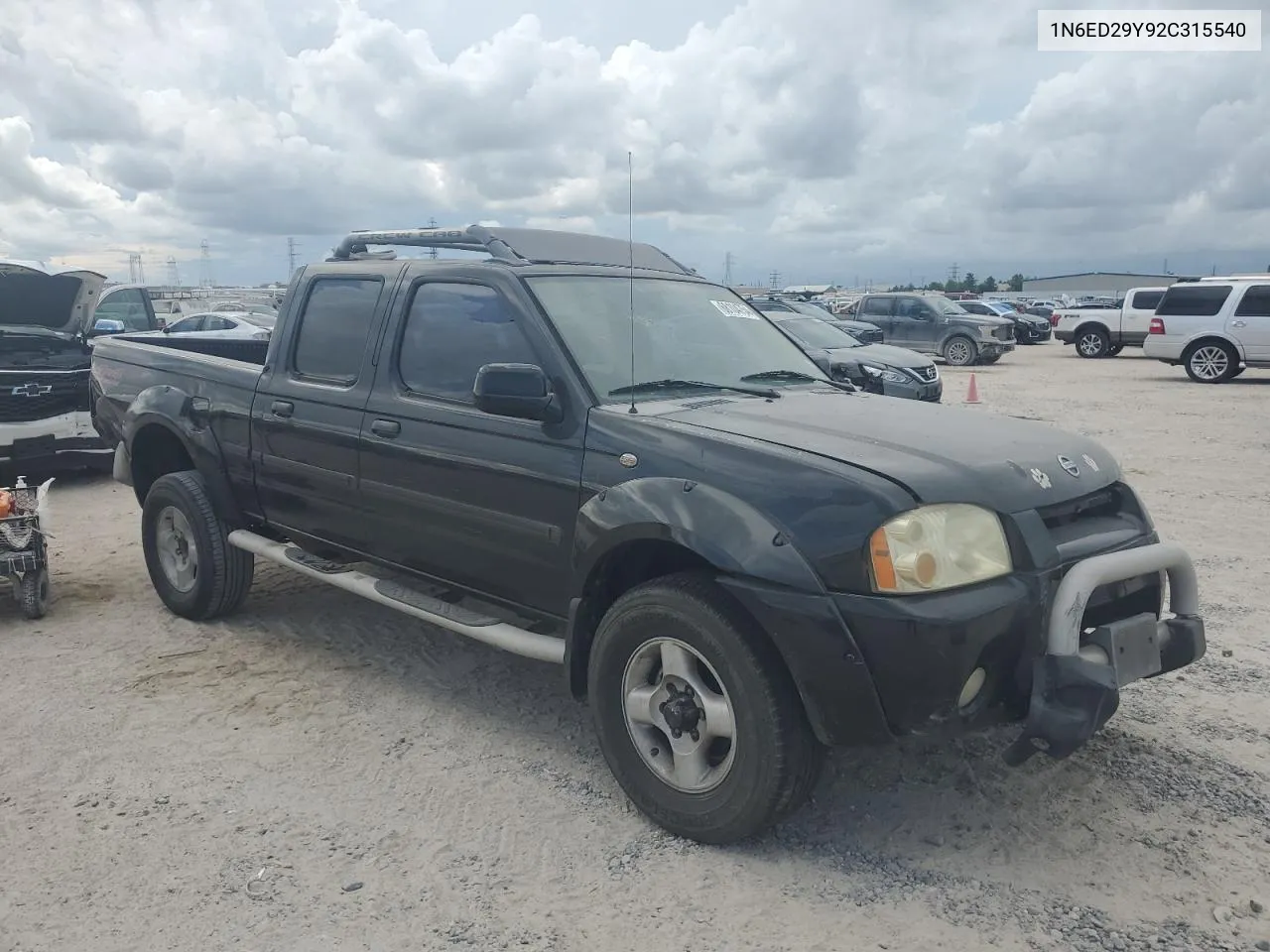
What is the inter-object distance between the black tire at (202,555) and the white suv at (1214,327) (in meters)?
18.7

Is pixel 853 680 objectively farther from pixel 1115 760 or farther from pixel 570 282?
pixel 570 282

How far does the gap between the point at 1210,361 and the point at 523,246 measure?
18.5 meters

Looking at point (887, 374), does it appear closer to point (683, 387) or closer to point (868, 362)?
point (868, 362)

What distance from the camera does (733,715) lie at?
124 inches

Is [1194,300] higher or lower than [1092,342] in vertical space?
higher

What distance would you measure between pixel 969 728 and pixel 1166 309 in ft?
64.4

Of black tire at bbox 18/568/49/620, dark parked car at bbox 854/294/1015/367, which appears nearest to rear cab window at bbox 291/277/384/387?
black tire at bbox 18/568/49/620

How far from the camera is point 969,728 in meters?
3.03

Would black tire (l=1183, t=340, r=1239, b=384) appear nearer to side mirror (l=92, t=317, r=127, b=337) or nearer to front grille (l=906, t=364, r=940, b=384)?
front grille (l=906, t=364, r=940, b=384)

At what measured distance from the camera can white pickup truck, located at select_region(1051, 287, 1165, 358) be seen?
2595 cm

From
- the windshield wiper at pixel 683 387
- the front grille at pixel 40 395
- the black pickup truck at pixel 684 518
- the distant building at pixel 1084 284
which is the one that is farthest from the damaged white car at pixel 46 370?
the distant building at pixel 1084 284

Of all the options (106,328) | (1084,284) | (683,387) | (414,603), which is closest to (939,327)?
(106,328)

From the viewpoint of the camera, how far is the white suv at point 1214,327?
61.0 ft

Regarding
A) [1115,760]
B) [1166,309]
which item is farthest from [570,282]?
[1166,309]
